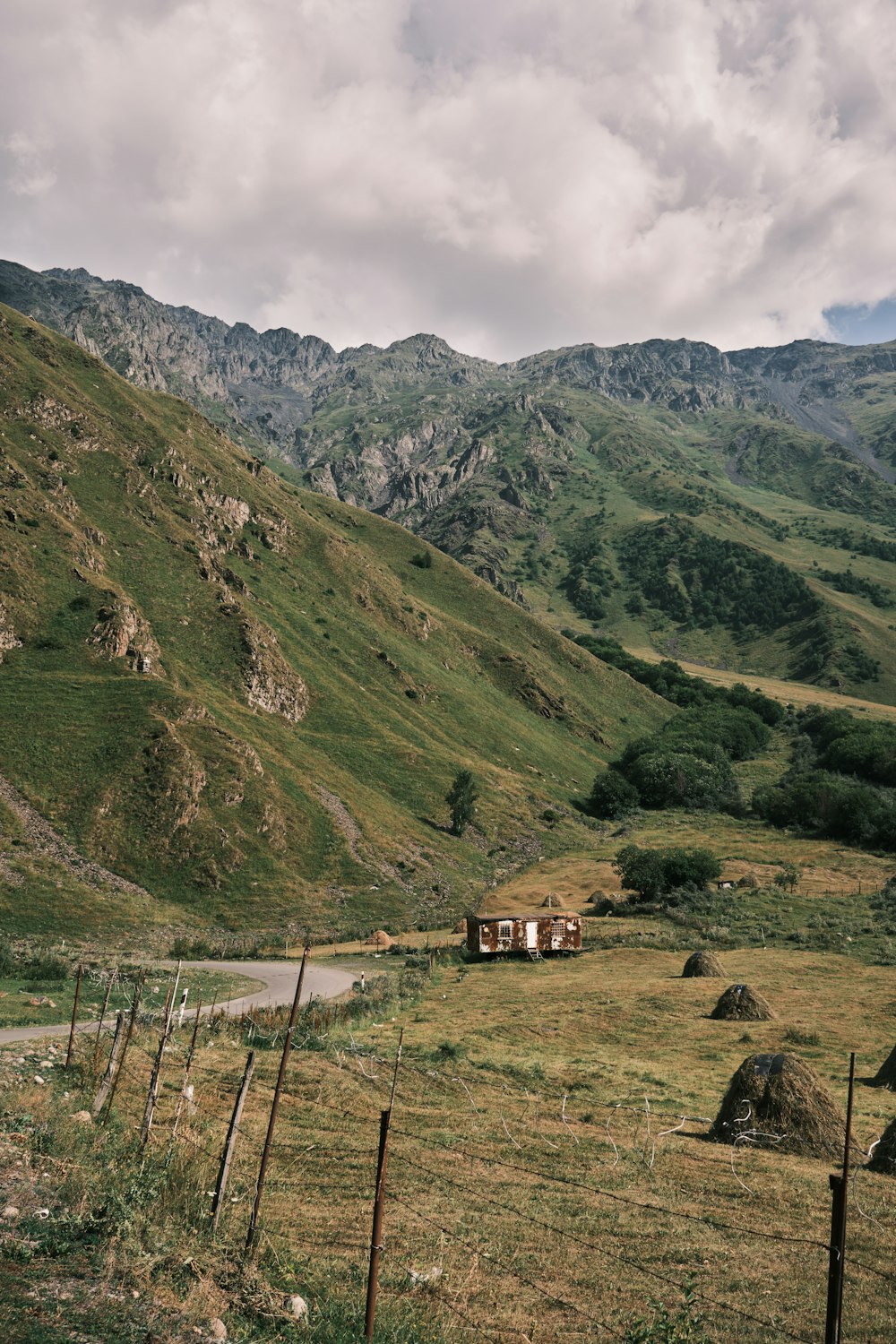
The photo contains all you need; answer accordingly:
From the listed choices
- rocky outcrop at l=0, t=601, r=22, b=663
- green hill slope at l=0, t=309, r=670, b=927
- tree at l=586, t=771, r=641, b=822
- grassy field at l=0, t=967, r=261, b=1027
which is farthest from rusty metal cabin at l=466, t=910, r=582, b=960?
tree at l=586, t=771, r=641, b=822

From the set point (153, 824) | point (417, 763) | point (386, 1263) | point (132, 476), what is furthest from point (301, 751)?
point (386, 1263)

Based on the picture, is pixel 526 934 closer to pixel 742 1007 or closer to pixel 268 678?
pixel 742 1007

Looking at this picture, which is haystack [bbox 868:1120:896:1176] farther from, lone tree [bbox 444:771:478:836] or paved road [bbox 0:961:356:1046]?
lone tree [bbox 444:771:478:836]

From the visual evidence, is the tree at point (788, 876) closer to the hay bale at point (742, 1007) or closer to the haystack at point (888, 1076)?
the hay bale at point (742, 1007)

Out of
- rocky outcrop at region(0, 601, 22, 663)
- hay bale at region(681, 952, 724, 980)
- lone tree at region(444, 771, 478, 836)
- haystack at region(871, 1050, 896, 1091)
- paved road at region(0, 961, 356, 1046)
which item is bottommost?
paved road at region(0, 961, 356, 1046)

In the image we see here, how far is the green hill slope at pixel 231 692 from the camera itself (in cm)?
6712

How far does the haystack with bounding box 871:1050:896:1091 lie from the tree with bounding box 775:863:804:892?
180 ft

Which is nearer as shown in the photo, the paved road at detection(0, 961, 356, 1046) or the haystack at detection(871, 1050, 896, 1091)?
the haystack at detection(871, 1050, 896, 1091)

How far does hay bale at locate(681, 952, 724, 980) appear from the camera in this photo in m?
48.8

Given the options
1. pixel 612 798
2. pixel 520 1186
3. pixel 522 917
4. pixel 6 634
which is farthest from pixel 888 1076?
pixel 612 798

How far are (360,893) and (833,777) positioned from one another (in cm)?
8553

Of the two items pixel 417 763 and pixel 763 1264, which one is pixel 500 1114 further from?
pixel 417 763

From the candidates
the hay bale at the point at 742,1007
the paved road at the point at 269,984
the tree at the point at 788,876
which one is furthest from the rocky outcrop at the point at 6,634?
the tree at the point at 788,876

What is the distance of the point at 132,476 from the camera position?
115m
